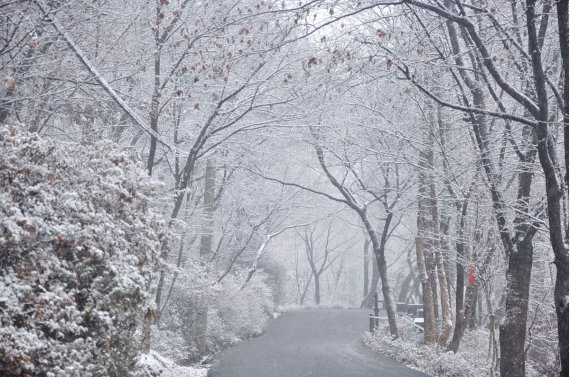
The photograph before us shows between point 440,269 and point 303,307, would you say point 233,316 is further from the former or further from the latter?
point 303,307

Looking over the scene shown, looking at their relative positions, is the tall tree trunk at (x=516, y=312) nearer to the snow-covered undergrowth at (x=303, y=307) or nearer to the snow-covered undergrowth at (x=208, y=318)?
the snow-covered undergrowth at (x=208, y=318)

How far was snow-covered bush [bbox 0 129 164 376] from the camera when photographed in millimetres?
5020

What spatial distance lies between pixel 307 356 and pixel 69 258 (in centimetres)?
1031

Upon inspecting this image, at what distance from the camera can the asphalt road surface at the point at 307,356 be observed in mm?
12445

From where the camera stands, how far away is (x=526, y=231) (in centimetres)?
867

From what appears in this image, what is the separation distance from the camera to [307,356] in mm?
15242

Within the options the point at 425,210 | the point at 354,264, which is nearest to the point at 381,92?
the point at 425,210

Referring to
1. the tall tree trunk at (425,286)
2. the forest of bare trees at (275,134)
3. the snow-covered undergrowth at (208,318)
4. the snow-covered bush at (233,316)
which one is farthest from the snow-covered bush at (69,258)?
the snow-covered bush at (233,316)

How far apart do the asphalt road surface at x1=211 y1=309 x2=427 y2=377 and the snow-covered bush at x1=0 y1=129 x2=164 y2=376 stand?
6.45 meters

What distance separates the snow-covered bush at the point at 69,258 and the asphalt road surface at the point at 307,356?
645 centimetres

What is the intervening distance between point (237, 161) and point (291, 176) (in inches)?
383

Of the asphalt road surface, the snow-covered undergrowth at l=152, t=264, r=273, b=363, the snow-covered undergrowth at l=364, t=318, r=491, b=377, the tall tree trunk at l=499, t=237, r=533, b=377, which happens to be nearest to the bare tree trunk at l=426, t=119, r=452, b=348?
the snow-covered undergrowth at l=364, t=318, r=491, b=377

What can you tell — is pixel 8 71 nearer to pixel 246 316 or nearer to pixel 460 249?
pixel 460 249

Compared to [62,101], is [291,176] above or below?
above
